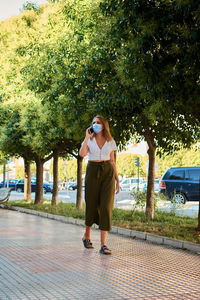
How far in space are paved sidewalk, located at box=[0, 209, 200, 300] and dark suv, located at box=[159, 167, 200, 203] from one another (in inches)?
600

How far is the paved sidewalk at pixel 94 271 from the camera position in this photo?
5129 mm

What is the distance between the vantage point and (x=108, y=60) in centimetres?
1134

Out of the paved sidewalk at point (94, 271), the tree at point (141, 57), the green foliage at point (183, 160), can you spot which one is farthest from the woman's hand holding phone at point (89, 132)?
the green foliage at point (183, 160)

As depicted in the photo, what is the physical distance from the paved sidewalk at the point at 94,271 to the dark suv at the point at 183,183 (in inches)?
600

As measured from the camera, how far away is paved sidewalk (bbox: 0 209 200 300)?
5.13m

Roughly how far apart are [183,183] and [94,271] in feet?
61.7

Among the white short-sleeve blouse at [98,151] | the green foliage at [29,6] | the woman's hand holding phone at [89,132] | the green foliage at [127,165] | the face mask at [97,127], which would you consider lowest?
the white short-sleeve blouse at [98,151]

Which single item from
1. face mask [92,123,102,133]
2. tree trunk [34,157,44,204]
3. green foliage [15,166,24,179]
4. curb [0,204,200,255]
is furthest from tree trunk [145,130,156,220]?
green foliage [15,166,24,179]

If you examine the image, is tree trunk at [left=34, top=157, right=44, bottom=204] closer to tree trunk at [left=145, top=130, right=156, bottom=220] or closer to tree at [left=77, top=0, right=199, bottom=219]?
tree trunk at [left=145, top=130, right=156, bottom=220]

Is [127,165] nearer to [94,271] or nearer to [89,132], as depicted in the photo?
[89,132]

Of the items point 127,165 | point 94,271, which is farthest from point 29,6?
point 127,165

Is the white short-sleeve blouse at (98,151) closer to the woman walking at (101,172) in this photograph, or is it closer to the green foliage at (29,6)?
the woman walking at (101,172)

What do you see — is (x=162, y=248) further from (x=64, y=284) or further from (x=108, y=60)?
(x=108, y=60)

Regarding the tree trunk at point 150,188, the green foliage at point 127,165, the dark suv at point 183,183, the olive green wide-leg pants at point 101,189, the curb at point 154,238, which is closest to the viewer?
the olive green wide-leg pants at point 101,189
